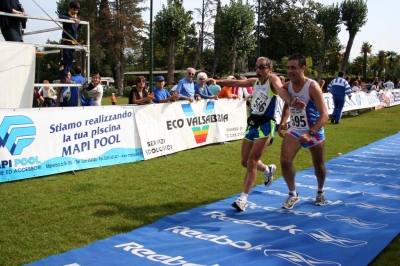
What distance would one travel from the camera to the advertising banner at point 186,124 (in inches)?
370

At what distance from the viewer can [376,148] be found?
449 inches

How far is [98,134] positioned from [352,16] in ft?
131

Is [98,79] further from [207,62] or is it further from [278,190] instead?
[207,62]

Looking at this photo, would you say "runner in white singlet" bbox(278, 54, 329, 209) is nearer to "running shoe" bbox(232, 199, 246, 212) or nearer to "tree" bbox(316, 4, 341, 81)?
"running shoe" bbox(232, 199, 246, 212)

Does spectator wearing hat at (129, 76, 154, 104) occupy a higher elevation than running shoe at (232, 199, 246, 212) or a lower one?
higher

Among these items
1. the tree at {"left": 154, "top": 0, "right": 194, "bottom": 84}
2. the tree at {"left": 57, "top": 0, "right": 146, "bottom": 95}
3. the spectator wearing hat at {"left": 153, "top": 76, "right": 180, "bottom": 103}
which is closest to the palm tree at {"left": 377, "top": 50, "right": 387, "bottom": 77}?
the tree at {"left": 57, "top": 0, "right": 146, "bottom": 95}

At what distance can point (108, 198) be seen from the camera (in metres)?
6.21

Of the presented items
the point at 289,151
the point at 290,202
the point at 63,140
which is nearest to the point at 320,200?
the point at 290,202

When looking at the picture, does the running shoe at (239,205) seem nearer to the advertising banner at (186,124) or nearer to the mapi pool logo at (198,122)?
the advertising banner at (186,124)

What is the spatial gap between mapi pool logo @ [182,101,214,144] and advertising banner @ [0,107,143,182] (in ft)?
6.00

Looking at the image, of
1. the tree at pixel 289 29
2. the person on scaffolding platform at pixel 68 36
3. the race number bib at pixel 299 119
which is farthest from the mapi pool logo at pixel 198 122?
the tree at pixel 289 29

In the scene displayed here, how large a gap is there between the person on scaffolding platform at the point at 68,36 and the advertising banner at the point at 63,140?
1555 mm

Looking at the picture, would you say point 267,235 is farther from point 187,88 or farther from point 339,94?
point 339,94

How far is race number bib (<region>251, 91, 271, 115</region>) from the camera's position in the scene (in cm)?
584
